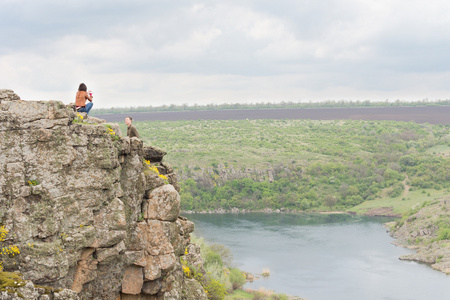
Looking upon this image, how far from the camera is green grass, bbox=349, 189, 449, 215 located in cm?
13025

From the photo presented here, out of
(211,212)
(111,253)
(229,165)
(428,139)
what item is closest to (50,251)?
(111,253)

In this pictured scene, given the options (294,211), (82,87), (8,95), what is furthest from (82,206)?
(294,211)

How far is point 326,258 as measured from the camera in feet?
288

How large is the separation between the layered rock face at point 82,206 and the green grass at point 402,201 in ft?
379

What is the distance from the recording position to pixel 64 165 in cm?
1669

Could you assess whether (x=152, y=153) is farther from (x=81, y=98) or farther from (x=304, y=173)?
(x=304, y=173)

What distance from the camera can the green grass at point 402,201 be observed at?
130250 millimetres

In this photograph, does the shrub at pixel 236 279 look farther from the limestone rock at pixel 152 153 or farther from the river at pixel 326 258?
the limestone rock at pixel 152 153

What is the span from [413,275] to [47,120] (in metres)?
71.5

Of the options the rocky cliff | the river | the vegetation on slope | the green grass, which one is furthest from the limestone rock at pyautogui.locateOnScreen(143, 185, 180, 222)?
the vegetation on slope

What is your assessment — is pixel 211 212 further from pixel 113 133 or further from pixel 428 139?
pixel 113 133

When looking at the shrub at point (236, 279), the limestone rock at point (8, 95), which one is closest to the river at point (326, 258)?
the shrub at point (236, 279)

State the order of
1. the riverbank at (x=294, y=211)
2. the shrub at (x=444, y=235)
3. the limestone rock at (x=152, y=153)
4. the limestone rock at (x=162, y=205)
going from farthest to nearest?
the riverbank at (x=294, y=211) → the shrub at (x=444, y=235) → the limestone rock at (x=152, y=153) → the limestone rock at (x=162, y=205)

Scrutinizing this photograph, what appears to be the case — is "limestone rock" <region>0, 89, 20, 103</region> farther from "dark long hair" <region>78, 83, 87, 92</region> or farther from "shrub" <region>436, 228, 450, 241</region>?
"shrub" <region>436, 228, 450, 241</region>
